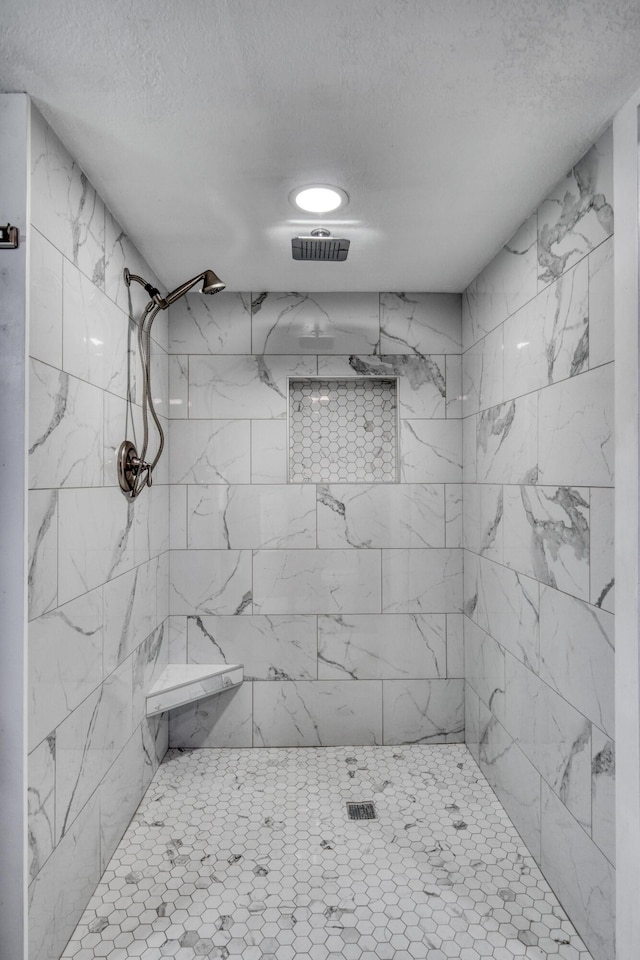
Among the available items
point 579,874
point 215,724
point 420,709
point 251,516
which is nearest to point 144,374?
point 251,516

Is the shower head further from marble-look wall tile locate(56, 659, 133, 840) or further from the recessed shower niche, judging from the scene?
marble-look wall tile locate(56, 659, 133, 840)

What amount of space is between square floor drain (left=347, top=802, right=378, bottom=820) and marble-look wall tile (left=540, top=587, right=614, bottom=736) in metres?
0.91

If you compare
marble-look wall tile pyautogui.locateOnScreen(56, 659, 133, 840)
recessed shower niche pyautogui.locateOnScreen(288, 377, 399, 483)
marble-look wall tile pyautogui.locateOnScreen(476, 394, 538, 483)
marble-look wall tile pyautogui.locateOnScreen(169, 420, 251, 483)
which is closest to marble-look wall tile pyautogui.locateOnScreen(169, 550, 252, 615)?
marble-look wall tile pyautogui.locateOnScreen(169, 420, 251, 483)

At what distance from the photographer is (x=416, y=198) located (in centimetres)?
184

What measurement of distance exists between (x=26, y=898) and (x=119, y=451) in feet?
4.27

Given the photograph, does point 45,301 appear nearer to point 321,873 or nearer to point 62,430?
point 62,430

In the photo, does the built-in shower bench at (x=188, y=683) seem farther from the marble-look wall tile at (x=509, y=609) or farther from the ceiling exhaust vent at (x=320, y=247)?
the ceiling exhaust vent at (x=320, y=247)

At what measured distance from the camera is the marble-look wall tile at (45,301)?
4.54 feet

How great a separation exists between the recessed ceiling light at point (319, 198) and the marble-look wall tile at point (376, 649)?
71.2 inches

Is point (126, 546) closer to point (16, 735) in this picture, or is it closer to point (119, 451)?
point (119, 451)

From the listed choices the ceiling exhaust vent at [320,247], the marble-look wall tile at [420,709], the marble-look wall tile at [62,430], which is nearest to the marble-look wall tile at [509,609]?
the marble-look wall tile at [420,709]

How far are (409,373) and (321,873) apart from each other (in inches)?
82.4

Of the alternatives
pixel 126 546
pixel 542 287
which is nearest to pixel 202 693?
pixel 126 546

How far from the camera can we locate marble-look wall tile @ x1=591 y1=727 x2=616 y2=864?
1.43m
